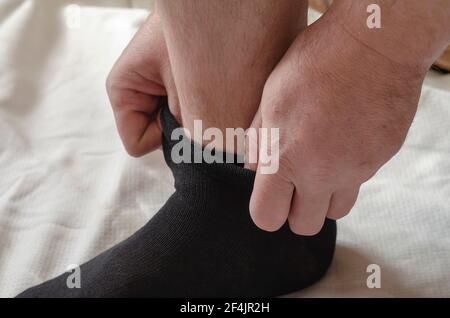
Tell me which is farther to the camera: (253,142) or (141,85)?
(141,85)

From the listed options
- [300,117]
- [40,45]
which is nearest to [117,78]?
[300,117]

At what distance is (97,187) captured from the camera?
826mm

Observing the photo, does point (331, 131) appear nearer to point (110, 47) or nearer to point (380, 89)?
point (380, 89)

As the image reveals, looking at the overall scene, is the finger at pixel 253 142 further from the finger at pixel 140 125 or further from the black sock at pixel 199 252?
the finger at pixel 140 125

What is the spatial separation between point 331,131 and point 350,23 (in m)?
0.09

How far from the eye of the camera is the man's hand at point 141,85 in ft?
2.21

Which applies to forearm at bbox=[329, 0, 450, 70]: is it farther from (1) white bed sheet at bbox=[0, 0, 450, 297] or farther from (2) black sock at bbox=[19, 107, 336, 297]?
(1) white bed sheet at bbox=[0, 0, 450, 297]

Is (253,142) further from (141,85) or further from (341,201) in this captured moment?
(141,85)

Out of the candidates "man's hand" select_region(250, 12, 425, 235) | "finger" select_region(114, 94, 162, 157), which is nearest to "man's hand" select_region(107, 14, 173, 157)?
"finger" select_region(114, 94, 162, 157)

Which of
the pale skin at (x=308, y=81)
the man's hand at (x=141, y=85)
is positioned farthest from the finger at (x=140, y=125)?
the pale skin at (x=308, y=81)

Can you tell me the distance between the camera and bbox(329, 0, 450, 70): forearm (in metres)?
0.43

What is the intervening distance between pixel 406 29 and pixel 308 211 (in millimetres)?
193

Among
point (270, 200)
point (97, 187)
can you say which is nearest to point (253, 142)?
point (270, 200)
